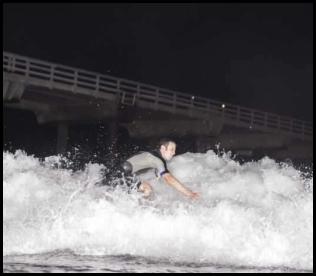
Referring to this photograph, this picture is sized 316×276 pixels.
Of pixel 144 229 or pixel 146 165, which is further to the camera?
pixel 146 165

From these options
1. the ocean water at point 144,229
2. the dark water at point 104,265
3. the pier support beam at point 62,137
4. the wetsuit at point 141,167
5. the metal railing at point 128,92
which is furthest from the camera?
the pier support beam at point 62,137

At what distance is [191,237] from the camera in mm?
5902

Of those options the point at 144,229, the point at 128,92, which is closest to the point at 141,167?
the point at 144,229

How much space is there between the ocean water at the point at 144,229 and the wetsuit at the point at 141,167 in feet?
0.80

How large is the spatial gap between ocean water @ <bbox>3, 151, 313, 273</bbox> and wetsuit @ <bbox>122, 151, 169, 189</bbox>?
0.80 ft

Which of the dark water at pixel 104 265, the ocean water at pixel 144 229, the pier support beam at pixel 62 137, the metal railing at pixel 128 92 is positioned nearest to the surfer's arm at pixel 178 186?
the ocean water at pixel 144 229

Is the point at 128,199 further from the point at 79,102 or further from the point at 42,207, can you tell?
the point at 79,102

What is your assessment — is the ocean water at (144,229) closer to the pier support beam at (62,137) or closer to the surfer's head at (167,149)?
the surfer's head at (167,149)

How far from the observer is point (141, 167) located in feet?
23.1

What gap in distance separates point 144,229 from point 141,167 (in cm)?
119

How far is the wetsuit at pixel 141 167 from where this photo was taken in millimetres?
6906

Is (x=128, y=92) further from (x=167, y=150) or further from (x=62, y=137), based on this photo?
(x=167, y=150)

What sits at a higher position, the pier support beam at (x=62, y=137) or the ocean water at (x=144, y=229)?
the pier support beam at (x=62, y=137)

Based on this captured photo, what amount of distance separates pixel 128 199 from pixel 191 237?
121 centimetres
